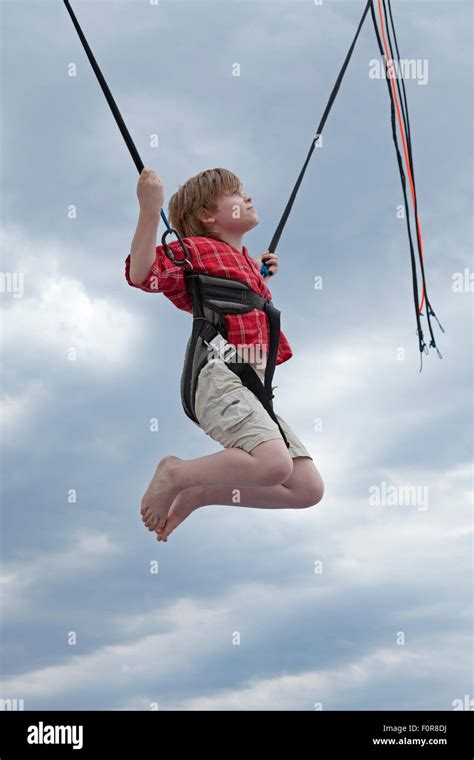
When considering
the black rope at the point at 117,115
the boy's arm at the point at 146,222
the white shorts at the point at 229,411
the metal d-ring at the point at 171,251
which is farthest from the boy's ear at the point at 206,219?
the white shorts at the point at 229,411

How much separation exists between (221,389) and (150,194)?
0.96 meters

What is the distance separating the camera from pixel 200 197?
15.8 feet

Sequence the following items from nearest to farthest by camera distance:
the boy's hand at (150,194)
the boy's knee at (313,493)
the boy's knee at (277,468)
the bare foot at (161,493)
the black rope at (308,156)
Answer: the boy's hand at (150,194) < the boy's knee at (277,468) < the bare foot at (161,493) < the boy's knee at (313,493) < the black rope at (308,156)

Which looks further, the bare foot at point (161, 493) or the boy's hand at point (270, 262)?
the boy's hand at point (270, 262)

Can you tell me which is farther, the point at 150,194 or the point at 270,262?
the point at 270,262

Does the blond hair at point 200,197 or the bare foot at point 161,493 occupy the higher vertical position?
the blond hair at point 200,197

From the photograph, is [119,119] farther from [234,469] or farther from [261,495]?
[261,495]

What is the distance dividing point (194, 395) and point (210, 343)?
0.26 m

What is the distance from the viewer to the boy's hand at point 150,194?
4.17 metres

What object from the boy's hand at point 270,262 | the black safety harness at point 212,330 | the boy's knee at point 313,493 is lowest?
the boy's knee at point 313,493

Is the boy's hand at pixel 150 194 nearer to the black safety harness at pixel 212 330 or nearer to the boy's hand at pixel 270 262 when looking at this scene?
the black safety harness at pixel 212 330

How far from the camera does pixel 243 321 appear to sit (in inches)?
180

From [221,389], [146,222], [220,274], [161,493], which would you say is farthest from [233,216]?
[161,493]
